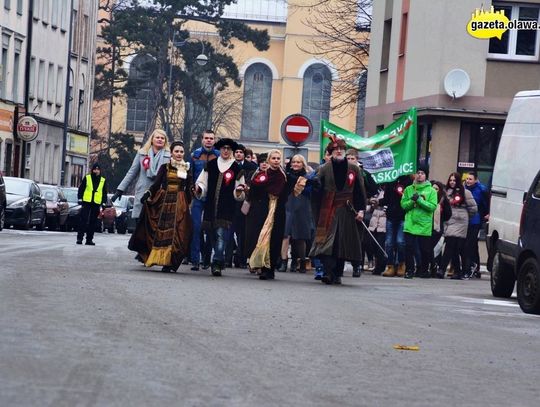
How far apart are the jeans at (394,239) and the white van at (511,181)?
440 centimetres

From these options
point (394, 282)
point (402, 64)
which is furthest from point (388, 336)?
point (402, 64)

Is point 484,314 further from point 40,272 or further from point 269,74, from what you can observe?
point 269,74

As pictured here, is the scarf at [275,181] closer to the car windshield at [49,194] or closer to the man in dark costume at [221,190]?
the man in dark costume at [221,190]

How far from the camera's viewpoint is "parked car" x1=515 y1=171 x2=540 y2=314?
1734 centimetres

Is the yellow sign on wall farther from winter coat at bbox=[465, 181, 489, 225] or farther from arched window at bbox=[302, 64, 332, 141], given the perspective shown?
winter coat at bbox=[465, 181, 489, 225]

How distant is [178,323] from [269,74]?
91540mm

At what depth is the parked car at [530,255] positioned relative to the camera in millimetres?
17341

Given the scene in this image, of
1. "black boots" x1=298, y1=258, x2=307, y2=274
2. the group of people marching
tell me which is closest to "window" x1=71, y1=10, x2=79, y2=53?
"black boots" x1=298, y1=258, x2=307, y2=274

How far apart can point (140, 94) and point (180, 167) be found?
78.4 metres

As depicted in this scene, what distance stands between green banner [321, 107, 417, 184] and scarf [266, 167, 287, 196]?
7.40 meters

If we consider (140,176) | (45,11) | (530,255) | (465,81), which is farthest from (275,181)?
(45,11)

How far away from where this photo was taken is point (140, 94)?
9838 cm

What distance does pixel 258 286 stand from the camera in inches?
726

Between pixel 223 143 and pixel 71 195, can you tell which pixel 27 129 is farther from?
pixel 223 143
